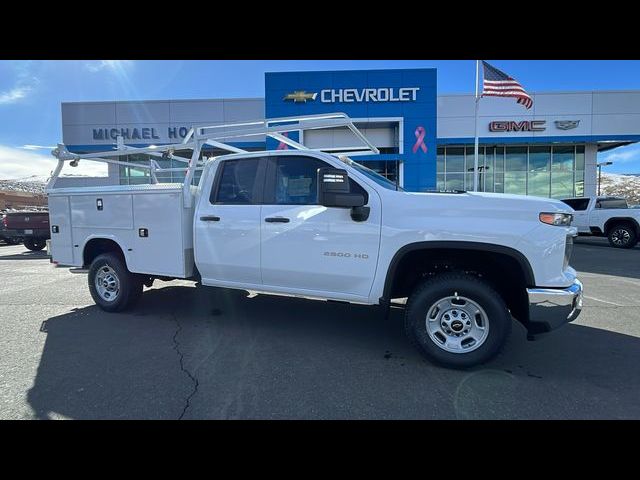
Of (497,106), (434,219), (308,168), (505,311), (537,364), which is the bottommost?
(537,364)

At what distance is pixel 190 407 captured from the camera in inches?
116

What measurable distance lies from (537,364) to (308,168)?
3.05 meters

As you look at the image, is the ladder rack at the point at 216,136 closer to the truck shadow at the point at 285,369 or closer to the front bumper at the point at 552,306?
the truck shadow at the point at 285,369

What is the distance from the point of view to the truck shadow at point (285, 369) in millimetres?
2955

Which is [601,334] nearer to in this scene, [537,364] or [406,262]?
[537,364]

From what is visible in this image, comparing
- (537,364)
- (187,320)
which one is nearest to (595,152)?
(537,364)

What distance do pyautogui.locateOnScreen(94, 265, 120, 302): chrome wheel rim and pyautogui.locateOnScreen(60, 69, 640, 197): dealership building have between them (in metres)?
12.6

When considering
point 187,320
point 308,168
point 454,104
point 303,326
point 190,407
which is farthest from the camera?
point 454,104

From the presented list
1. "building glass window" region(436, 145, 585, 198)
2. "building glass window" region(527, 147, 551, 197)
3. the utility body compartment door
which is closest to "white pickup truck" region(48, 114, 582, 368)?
the utility body compartment door

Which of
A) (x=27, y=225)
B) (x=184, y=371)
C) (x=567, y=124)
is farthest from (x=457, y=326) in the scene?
(x=567, y=124)

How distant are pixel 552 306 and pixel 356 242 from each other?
182cm

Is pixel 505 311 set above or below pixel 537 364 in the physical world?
above

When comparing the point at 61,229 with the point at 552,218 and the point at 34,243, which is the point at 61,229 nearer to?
the point at 552,218

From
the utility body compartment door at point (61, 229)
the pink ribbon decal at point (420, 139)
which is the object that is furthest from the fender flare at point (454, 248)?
the pink ribbon decal at point (420, 139)
